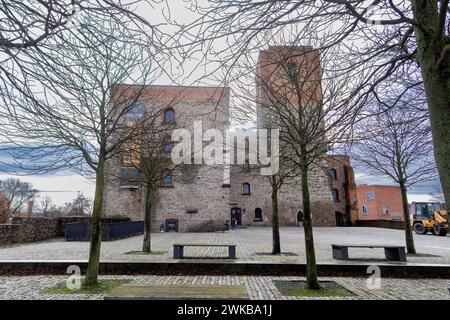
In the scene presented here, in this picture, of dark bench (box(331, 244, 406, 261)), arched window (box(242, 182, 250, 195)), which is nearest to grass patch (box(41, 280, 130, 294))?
dark bench (box(331, 244, 406, 261))

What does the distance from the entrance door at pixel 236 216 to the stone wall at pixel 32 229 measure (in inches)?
594

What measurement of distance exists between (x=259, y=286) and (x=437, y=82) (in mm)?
5305

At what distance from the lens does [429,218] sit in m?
22.7

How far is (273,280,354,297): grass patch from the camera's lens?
5.90 metres

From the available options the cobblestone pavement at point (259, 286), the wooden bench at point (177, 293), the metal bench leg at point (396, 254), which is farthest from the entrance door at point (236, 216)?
the wooden bench at point (177, 293)

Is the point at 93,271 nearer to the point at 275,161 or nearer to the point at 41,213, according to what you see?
the point at 275,161

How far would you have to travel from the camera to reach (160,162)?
468 inches

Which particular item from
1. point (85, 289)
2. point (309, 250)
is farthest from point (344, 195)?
point (85, 289)

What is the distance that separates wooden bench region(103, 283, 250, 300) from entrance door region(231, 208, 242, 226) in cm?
2819

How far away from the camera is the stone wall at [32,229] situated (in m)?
14.8

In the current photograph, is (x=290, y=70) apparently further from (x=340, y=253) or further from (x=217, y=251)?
(x=217, y=251)

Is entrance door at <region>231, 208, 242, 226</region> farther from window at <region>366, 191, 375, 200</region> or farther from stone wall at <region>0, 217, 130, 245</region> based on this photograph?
window at <region>366, 191, 375, 200</region>

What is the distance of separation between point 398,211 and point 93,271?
5022cm

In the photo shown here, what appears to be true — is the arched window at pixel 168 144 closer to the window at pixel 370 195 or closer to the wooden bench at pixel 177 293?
the wooden bench at pixel 177 293
